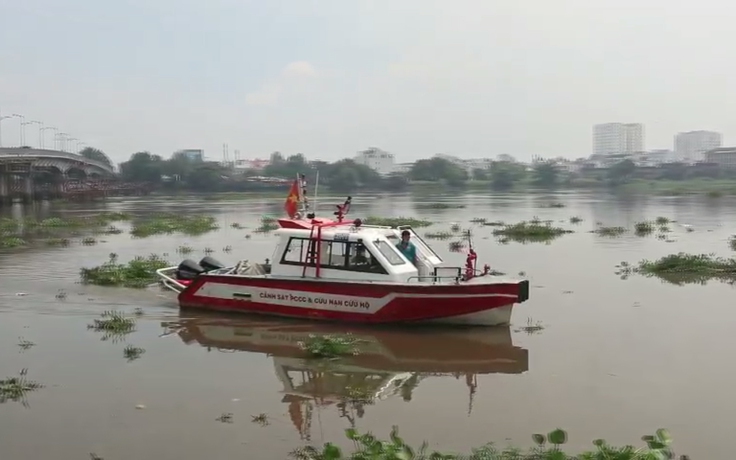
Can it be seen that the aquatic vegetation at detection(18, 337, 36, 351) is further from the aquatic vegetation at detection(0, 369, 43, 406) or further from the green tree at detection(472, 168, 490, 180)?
the green tree at detection(472, 168, 490, 180)

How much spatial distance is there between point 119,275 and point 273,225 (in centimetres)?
2165

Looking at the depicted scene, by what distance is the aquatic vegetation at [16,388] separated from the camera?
33.3 feet

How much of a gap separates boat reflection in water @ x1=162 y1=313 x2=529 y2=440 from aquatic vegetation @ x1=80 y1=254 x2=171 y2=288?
4.70m

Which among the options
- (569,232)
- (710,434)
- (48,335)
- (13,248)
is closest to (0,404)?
(48,335)

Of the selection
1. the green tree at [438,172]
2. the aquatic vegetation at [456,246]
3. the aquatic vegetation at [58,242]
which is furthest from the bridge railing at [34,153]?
the green tree at [438,172]

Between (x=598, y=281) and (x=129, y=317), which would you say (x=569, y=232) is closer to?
(x=598, y=281)

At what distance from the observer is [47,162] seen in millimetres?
93375

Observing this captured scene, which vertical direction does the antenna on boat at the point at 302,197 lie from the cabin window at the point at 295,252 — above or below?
above

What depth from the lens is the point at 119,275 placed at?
19969 mm

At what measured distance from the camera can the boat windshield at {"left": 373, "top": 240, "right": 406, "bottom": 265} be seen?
1418 centimetres

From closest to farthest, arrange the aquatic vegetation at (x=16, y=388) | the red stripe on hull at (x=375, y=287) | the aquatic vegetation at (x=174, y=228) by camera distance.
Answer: the aquatic vegetation at (x=16, y=388), the red stripe on hull at (x=375, y=287), the aquatic vegetation at (x=174, y=228)

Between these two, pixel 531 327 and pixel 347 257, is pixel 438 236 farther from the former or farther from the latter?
pixel 347 257

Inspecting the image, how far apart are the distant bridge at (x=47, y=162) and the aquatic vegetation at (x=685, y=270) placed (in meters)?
70.0

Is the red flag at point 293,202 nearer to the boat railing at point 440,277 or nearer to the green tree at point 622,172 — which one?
the boat railing at point 440,277
